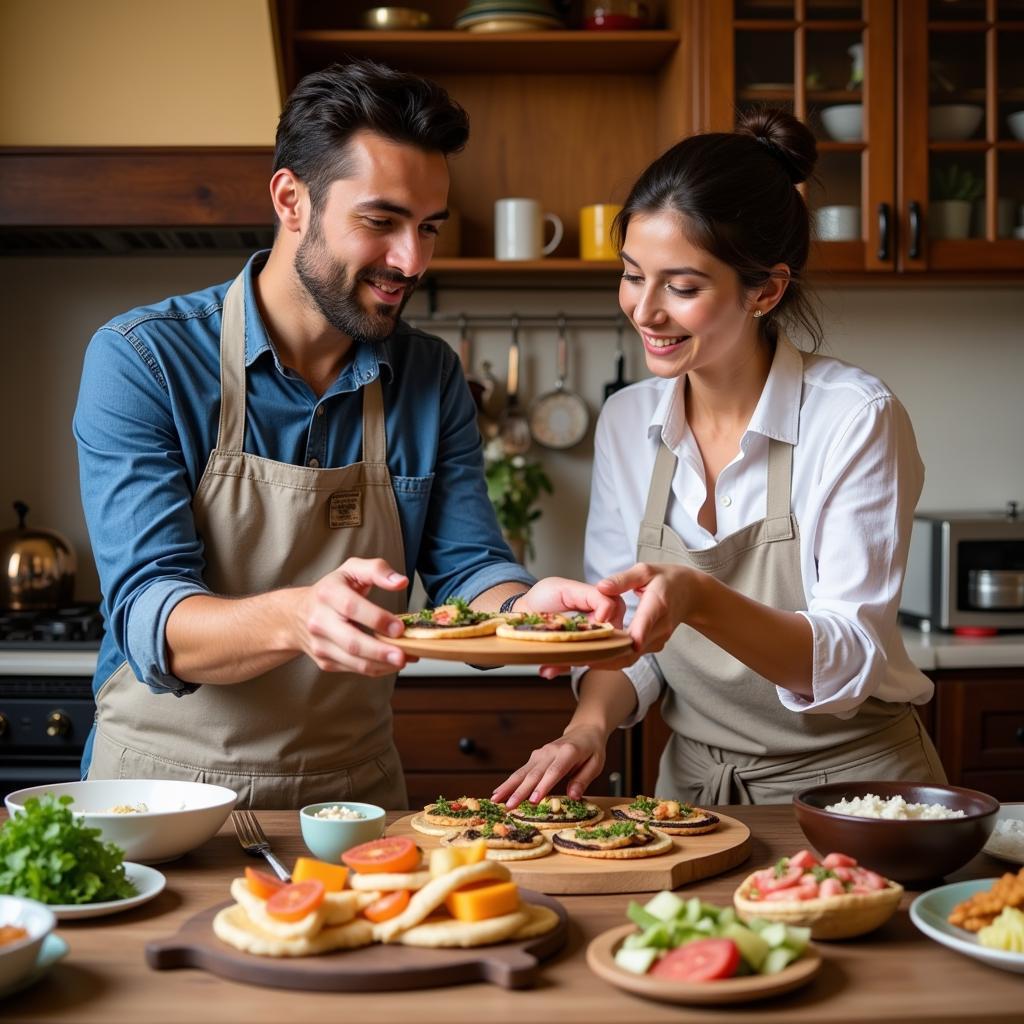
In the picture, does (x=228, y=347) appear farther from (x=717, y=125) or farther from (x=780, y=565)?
(x=717, y=125)

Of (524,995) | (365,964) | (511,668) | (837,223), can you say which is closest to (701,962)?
(524,995)

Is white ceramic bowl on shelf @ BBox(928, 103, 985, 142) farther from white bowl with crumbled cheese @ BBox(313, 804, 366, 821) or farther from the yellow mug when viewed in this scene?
white bowl with crumbled cheese @ BBox(313, 804, 366, 821)

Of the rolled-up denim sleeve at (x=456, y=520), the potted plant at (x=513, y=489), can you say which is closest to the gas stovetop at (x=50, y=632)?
the potted plant at (x=513, y=489)

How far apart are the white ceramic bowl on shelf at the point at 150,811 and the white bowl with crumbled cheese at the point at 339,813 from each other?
0.33ft

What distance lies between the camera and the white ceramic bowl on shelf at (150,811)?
1338mm

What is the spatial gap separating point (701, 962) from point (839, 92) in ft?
8.56

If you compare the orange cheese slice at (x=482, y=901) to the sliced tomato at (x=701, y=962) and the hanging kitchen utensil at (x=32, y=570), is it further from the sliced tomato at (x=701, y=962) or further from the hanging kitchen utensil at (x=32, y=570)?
the hanging kitchen utensil at (x=32, y=570)

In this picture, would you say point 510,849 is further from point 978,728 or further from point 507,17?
point 507,17

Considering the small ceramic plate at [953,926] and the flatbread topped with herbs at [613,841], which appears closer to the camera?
the small ceramic plate at [953,926]

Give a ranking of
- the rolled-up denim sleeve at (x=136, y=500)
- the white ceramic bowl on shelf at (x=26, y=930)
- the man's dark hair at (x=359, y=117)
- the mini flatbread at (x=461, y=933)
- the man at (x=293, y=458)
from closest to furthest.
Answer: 1. the white ceramic bowl on shelf at (x=26, y=930)
2. the mini flatbread at (x=461, y=933)
3. the rolled-up denim sleeve at (x=136, y=500)
4. the man at (x=293, y=458)
5. the man's dark hair at (x=359, y=117)

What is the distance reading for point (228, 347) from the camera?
1828mm

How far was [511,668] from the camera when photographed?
9.21 feet

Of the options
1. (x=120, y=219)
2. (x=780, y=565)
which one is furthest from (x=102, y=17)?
(x=780, y=565)

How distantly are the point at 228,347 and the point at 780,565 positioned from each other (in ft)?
2.86
